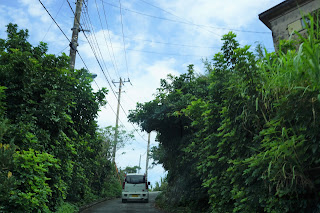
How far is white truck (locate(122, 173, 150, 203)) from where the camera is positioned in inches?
728

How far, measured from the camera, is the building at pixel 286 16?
16.0 metres

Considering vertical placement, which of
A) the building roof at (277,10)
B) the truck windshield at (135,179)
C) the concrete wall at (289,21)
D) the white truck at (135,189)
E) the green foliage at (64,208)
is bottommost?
the green foliage at (64,208)

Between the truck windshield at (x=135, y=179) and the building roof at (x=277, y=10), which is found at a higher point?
the building roof at (x=277, y=10)

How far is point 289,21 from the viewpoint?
1688 cm

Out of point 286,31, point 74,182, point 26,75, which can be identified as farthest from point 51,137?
point 286,31

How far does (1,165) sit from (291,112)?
489 centimetres

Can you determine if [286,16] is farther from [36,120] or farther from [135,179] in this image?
[36,120]

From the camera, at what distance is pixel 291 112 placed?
3797 mm

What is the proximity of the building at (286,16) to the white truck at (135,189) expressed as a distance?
12929mm

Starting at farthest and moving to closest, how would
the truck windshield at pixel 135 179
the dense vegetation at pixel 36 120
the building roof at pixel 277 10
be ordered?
the truck windshield at pixel 135 179 → the building roof at pixel 277 10 → the dense vegetation at pixel 36 120

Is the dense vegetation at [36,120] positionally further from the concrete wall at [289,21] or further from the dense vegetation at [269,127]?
the concrete wall at [289,21]

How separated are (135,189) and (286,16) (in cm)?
1557

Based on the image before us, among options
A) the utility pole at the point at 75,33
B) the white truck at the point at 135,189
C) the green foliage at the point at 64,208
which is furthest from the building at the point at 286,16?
the green foliage at the point at 64,208

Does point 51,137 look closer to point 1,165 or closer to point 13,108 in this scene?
point 13,108
